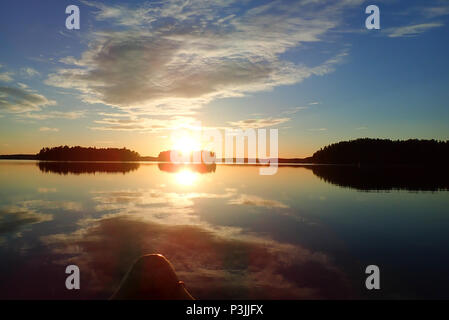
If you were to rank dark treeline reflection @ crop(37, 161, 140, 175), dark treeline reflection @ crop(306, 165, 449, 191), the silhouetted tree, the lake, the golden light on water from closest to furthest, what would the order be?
the lake < dark treeline reflection @ crop(306, 165, 449, 191) < the golden light on water < dark treeline reflection @ crop(37, 161, 140, 175) < the silhouetted tree

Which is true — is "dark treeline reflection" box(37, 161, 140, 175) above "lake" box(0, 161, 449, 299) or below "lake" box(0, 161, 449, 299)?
above

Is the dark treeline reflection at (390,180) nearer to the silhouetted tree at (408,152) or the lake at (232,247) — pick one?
the lake at (232,247)

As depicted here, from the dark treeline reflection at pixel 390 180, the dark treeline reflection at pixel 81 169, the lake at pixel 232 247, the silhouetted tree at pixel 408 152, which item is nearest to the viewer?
the lake at pixel 232 247

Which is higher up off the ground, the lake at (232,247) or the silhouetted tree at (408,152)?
the silhouetted tree at (408,152)

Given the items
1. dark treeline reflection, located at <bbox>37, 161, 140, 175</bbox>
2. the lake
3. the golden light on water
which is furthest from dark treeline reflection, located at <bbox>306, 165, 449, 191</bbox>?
dark treeline reflection, located at <bbox>37, 161, 140, 175</bbox>

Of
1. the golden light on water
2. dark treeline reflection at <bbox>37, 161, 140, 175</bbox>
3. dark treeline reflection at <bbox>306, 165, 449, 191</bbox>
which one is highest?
dark treeline reflection at <bbox>37, 161, 140, 175</bbox>

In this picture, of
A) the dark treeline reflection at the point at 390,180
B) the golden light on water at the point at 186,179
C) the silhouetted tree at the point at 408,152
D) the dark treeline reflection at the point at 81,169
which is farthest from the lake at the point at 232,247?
the silhouetted tree at the point at 408,152

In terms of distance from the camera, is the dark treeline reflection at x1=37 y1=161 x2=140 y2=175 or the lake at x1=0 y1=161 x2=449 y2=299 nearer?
the lake at x1=0 y1=161 x2=449 y2=299

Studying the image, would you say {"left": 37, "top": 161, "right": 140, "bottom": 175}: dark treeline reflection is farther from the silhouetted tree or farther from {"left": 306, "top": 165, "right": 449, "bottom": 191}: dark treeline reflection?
the silhouetted tree

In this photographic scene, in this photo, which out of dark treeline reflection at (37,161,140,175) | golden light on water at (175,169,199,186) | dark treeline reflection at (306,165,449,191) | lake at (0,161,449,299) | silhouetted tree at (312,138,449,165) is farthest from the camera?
silhouetted tree at (312,138,449,165)
